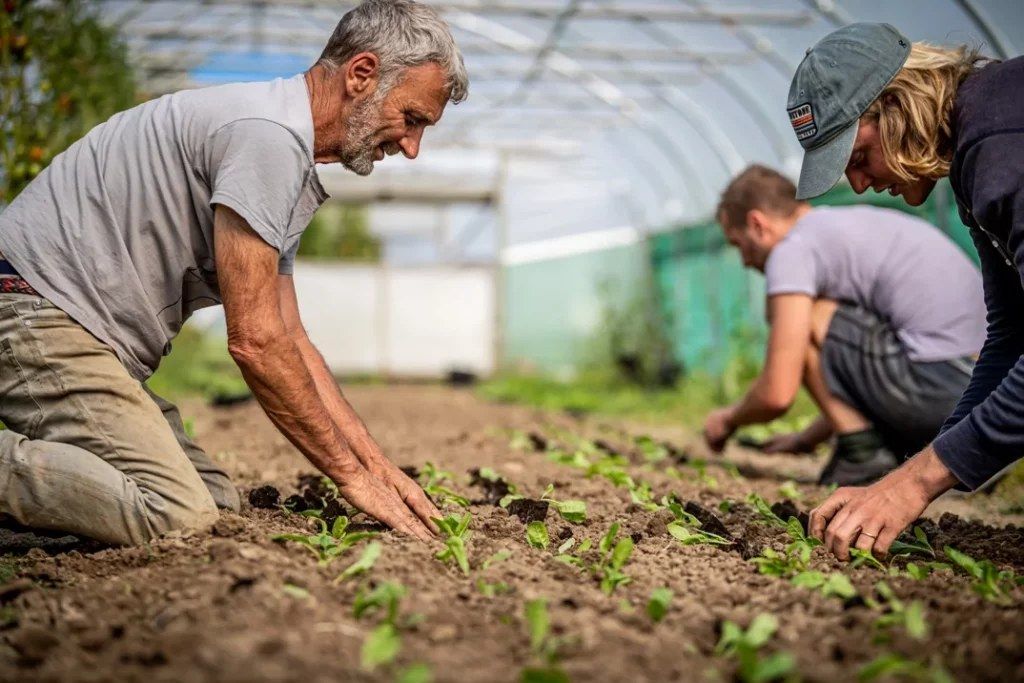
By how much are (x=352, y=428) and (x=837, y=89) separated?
1617 mm

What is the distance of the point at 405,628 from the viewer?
6.43 ft

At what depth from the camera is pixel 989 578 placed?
2.29 m

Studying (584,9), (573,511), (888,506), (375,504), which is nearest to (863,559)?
(888,506)

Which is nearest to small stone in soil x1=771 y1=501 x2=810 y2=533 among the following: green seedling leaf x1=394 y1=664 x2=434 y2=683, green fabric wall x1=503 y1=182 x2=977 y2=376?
green seedling leaf x1=394 y1=664 x2=434 y2=683

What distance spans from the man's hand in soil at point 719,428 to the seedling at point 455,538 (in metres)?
2.17

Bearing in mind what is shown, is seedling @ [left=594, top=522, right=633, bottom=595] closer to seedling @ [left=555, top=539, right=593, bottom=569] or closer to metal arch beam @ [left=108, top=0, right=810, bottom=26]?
seedling @ [left=555, top=539, right=593, bottom=569]

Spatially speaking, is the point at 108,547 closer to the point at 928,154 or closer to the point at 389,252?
the point at 928,154

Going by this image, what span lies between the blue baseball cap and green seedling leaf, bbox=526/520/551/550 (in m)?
1.12

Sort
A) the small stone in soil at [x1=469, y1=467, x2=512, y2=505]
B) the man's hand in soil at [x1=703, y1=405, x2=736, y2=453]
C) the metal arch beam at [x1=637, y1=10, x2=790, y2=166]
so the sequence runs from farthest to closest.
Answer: the metal arch beam at [x1=637, y1=10, x2=790, y2=166] → the man's hand in soil at [x1=703, y1=405, x2=736, y2=453] → the small stone in soil at [x1=469, y1=467, x2=512, y2=505]

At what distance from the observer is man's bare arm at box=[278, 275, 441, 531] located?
280 cm

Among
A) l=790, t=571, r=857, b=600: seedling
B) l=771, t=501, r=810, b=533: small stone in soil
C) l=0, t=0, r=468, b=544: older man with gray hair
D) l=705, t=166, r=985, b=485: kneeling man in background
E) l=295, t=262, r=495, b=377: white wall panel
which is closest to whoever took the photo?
l=790, t=571, r=857, b=600: seedling

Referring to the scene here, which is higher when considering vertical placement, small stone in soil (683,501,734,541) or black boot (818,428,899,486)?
small stone in soil (683,501,734,541)

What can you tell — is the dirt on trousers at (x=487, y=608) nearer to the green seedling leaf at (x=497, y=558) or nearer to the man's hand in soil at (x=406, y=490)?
the green seedling leaf at (x=497, y=558)

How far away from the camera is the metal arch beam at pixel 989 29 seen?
6.45 meters
